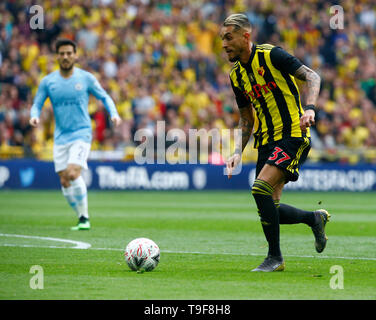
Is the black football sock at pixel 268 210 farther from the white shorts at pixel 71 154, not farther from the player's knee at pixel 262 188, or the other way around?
the white shorts at pixel 71 154

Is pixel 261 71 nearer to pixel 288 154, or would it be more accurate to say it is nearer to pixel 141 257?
pixel 288 154

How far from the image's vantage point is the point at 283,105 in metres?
7.81

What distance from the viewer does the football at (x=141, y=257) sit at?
7605mm

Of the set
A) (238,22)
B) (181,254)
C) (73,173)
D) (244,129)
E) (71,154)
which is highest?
(238,22)

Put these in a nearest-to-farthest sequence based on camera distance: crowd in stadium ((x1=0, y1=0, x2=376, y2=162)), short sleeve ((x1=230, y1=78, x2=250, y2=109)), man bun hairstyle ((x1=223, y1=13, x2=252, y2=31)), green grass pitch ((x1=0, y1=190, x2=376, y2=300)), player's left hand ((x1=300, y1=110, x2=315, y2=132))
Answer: green grass pitch ((x1=0, y1=190, x2=376, y2=300)) < player's left hand ((x1=300, y1=110, x2=315, y2=132)) < man bun hairstyle ((x1=223, y1=13, x2=252, y2=31)) < short sleeve ((x1=230, y1=78, x2=250, y2=109)) < crowd in stadium ((x1=0, y1=0, x2=376, y2=162))

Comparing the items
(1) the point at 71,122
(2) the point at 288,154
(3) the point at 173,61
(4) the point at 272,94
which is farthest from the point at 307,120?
(3) the point at 173,61

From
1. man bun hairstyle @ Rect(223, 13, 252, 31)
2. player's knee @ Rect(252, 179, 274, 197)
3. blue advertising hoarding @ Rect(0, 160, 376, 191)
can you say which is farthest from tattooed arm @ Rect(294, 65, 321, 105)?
blue advertising hoarding @ Rect(0, 160, 376, 191)

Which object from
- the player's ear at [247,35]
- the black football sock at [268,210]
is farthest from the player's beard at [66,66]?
the black football sock at [268,210]

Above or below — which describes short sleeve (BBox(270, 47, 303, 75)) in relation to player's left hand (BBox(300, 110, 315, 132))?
above

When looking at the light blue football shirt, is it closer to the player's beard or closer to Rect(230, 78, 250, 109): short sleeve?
the player's beard

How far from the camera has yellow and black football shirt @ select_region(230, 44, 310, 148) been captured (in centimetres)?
776

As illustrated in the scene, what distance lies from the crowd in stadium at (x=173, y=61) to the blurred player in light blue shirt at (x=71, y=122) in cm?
1037

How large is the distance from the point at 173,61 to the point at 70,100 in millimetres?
13625

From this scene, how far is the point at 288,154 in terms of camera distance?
7691 mm
